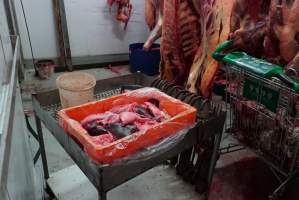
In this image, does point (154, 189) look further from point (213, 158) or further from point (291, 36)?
point (291, 36)

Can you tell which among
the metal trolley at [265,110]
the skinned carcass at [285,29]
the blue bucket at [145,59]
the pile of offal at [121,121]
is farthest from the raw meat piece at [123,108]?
the blue bucket at [145,59]

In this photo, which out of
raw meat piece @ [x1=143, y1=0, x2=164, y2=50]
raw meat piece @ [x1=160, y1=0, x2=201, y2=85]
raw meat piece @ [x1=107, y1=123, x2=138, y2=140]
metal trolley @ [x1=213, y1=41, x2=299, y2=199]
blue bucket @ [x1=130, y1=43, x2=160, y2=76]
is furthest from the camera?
blue bucket @ [x1=130, y1=43, x2=160, y2=76]

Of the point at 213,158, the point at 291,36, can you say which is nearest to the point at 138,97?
the point at 213,158

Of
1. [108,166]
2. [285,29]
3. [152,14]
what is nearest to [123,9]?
[152,14]

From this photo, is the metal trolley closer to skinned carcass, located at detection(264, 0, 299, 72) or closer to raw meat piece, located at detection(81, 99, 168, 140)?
skinned carcass, located at detection(264, 0, 299, 72)

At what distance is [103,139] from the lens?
3.07ft

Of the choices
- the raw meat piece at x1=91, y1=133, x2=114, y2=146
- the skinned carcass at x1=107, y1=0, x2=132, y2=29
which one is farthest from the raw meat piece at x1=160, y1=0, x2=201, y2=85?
the skinned carcass at x1=107, y1=0, x2=132, y2=29

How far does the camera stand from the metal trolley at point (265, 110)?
3.63ft

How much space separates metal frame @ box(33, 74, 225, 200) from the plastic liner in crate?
26 millimetres

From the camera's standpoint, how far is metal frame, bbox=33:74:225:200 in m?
0.85

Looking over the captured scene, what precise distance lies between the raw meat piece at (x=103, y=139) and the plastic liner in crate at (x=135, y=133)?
0.02 metres

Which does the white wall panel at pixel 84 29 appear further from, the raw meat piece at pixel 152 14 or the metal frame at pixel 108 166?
the metal frame at pixel 108 166

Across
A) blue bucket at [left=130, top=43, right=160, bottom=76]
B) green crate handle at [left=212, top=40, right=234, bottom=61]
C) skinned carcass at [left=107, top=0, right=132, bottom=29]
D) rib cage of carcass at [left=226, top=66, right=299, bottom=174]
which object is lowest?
blue bucket at [left=130, top=43, right=160, bottom=76]

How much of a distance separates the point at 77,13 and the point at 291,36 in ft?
9.01
